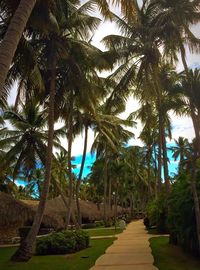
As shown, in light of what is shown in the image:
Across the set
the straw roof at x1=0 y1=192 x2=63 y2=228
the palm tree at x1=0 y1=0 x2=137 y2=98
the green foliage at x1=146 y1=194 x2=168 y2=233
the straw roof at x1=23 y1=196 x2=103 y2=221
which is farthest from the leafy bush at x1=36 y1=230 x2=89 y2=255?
the straw roof at x1=23 y1=196 x2=103 y2=221

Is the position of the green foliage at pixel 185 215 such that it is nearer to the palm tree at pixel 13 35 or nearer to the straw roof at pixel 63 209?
the palm tree at pixel 13 35

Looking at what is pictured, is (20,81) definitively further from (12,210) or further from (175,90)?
(12,210)

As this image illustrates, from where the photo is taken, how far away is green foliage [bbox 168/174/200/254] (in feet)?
44.7

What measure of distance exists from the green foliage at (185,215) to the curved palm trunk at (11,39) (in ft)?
30.9

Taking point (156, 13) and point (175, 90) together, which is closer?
point (175, 90)

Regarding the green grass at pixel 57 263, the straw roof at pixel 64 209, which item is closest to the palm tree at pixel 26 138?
the straw roof at pixel 64 209

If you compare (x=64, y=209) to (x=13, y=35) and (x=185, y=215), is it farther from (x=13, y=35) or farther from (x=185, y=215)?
(x=13, y=35)

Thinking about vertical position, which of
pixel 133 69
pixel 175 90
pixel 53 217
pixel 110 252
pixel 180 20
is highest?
pixel 180 20

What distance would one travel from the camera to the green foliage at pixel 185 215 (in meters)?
13.6

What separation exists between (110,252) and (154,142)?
24.4 meters

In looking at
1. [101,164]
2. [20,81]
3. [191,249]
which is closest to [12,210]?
[20,81]

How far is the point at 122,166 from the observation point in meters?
45.5

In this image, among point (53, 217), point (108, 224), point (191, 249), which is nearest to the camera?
point (191, 249)

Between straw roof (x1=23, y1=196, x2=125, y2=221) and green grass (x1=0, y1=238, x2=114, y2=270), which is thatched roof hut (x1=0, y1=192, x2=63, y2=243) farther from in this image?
green grass (x1=0, y1=238, x2=114, y2=270)
